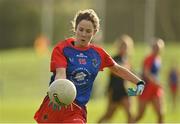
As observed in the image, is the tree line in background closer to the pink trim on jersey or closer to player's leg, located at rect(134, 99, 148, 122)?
player's leg, located at rect(134, 99, 148, 122)

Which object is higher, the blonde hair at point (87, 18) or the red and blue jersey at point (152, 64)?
the blonde hair at point (87, 18)

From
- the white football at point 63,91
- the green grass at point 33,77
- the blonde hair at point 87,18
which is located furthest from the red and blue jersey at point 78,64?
the green grass at point 33,77

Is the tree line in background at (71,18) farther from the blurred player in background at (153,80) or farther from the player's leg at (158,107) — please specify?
the player's leg at (158,107)

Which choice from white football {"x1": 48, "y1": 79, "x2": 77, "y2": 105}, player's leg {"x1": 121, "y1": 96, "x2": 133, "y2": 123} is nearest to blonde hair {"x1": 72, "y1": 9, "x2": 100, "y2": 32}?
white football {"x1": 48, "y1": 79, "x2": 77, "y2": 105}

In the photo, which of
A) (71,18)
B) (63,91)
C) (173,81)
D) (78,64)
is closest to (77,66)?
(78,64)

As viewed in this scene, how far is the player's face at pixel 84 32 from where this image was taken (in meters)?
9.26

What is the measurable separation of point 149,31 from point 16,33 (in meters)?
13.6

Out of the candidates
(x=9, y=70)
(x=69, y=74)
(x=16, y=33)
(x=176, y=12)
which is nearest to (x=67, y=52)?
Answer: (x=69, y=74)

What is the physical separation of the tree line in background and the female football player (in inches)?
1244

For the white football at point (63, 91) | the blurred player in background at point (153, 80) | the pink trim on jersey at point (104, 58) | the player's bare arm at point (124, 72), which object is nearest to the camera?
the white football at point (63, 91)

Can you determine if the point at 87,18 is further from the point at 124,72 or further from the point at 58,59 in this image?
the point at 124,72

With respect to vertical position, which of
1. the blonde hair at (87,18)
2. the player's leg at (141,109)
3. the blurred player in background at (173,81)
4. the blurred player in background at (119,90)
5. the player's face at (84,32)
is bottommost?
the blurred player in background at (173,81)

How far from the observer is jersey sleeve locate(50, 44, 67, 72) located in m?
9.24

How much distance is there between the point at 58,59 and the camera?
30.5 feet
